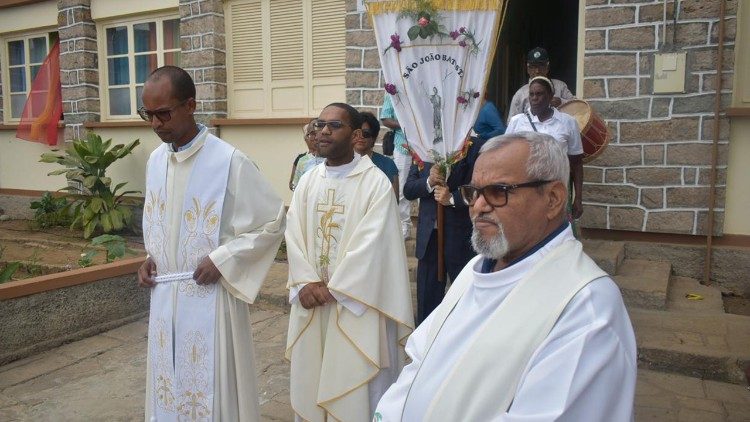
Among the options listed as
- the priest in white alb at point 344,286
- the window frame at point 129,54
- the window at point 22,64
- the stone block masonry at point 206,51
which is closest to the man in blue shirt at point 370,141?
the priest in white alb at point 344,286

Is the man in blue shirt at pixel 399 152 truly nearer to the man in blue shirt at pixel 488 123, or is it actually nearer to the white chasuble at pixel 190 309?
the man in blue shirt at pixel 488 123

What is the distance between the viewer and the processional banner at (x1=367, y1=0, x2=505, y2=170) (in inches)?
152

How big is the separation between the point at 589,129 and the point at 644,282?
146 centimetres

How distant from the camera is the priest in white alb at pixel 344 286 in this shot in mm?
3379

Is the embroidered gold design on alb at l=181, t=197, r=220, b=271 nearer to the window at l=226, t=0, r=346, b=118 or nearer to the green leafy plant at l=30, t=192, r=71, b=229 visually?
the window at l=226, t=0, r=346, b=118

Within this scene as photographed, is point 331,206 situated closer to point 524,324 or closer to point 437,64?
point 437,64

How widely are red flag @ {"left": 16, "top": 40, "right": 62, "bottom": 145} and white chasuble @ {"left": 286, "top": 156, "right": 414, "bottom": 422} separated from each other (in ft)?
33.3

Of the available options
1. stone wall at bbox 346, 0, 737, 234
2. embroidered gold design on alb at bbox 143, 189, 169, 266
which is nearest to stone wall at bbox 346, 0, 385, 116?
stone wall at bbox 346, 0, 737, 234

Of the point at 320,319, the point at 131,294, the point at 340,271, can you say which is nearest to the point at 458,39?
the point at 340,271

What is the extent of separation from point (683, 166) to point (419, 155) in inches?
136

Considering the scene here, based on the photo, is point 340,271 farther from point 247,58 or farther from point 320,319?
point 247,58

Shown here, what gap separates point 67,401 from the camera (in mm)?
4488

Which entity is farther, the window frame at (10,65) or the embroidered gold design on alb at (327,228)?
the window frame at (10,65)

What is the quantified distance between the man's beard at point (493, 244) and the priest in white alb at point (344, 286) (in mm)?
1450
